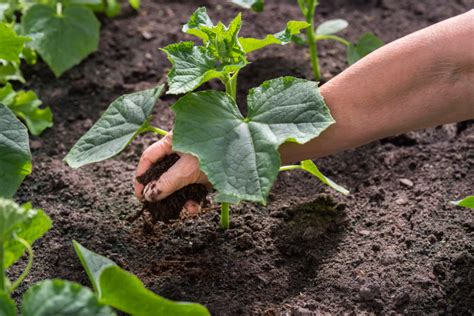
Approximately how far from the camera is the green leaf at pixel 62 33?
359 cm

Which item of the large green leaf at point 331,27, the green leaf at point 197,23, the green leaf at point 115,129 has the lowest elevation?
the large green leaf at point 331,27

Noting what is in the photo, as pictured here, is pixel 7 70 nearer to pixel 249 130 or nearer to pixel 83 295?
pixel 249 130

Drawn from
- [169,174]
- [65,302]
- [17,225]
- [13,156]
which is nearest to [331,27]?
[169,174]

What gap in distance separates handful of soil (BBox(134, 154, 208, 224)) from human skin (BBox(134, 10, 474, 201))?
0.03 m

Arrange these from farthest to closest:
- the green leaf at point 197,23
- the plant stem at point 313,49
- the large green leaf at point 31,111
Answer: the plant stem at point 313,49 < the large green leaf at point 31,111 < the green leaf at point 197,23

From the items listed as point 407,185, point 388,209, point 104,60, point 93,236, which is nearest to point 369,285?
point 388,209

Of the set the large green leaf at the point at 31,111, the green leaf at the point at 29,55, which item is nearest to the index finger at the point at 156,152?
the large green leaf at the point at 31,111

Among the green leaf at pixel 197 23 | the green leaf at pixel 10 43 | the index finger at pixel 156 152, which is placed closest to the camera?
the green leaf at pixel 197 23

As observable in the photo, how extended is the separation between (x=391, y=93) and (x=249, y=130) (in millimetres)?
503

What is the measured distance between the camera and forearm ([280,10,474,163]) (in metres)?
2.43

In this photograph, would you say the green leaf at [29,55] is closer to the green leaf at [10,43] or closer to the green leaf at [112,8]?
the green leaf at [112,8]

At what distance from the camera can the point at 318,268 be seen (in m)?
2.60

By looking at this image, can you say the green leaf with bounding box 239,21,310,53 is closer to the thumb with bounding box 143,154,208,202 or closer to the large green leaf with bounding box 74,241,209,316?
the thumb with bounding box 143,154,208,202

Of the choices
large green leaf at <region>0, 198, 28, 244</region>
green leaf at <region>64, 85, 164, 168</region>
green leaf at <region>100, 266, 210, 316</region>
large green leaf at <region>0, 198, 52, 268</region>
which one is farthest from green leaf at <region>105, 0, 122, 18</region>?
green leaf at <region>100, 266, 210, 316</region>
